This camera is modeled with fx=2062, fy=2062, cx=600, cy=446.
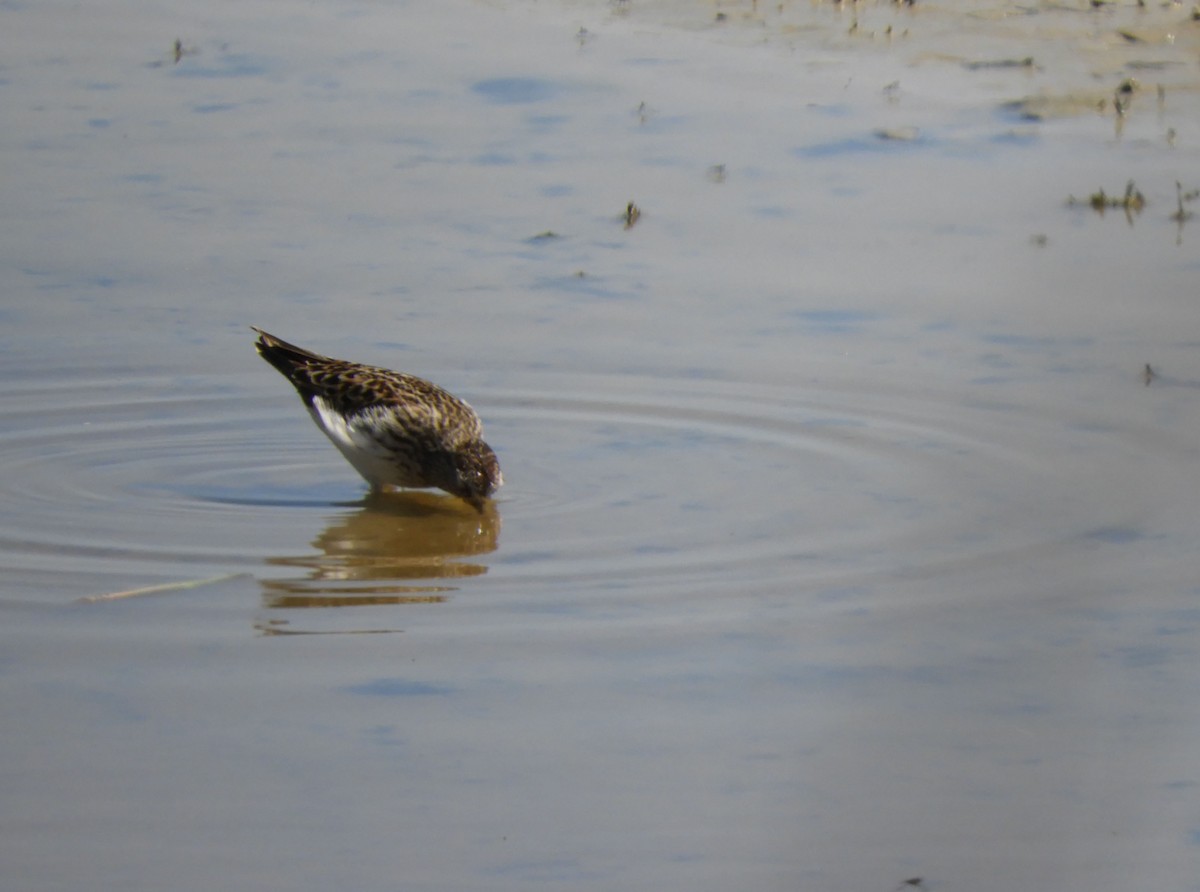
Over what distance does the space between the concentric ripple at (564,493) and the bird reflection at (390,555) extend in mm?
13

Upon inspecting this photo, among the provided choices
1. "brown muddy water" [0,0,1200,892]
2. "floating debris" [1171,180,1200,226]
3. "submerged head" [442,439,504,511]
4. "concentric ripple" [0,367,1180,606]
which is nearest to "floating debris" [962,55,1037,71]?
"brown muddy water" [0,0,1200,892]

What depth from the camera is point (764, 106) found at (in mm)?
12977

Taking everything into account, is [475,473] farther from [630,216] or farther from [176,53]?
[176,53]

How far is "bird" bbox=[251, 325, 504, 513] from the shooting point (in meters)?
7.43

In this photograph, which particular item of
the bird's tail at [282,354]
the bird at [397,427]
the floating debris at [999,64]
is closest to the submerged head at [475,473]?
the bird at [397,427]

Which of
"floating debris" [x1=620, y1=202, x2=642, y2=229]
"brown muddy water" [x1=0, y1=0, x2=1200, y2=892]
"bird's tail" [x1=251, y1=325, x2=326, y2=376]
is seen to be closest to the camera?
"brown muddy water" [x1=0, y1=0, x2=1200, y2=892]

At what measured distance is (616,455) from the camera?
Result: 7828 mm

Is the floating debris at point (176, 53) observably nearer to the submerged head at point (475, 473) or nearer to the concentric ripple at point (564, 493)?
the concentric ripple at point (564, 493)

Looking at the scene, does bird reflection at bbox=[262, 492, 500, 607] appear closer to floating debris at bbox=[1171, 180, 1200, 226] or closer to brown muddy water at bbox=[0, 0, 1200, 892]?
brown muddy water at bbox=[0, 0, 1200, 892]

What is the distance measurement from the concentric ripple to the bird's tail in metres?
0.33

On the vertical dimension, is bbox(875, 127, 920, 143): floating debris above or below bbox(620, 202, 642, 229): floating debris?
above

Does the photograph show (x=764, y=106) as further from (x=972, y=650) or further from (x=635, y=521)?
(x=972, y=650)

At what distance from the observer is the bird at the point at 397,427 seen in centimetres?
743

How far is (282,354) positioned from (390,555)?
1453 mm
